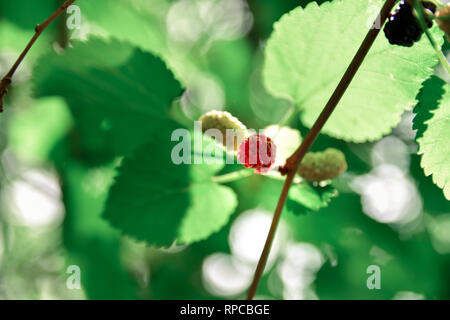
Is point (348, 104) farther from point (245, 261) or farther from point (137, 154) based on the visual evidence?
point (245, 261)

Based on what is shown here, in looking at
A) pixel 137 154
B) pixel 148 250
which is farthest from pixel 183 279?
pixel 137 154

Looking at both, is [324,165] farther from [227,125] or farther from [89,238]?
[89,238]

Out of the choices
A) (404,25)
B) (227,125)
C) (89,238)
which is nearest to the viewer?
(404,25)

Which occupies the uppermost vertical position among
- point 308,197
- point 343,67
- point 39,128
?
point 39,128

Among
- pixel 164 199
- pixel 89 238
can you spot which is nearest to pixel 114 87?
pixel 164 199

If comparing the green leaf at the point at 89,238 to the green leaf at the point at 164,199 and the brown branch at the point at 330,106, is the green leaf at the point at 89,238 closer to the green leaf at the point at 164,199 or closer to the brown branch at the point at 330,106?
the green leaf at the point at 164,199

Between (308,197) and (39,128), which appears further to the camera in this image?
(39,128)
